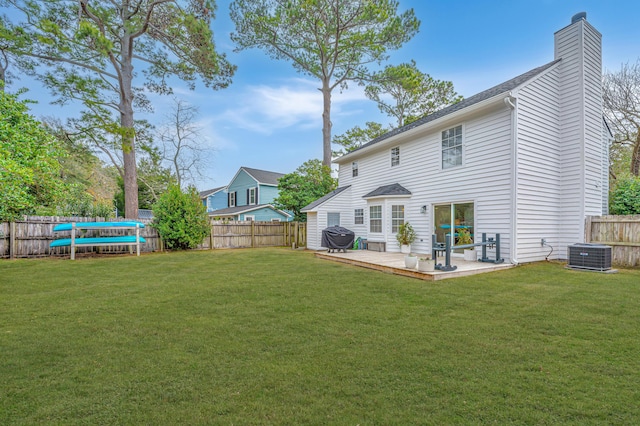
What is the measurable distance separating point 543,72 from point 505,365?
8.74m

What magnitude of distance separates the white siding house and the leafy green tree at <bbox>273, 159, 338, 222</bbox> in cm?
780

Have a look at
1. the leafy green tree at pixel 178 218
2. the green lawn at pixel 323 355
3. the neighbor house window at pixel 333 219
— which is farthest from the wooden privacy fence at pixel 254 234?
the green lawn at pixel 323 355

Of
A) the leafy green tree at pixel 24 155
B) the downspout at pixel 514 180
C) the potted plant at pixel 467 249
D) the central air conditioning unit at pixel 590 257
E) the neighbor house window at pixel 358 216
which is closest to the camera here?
the central air conditioning unit at pixel 590 257

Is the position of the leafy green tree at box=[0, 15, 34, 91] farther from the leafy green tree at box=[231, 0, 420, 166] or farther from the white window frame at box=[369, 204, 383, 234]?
the white window frame at box=[369, 204, 383, 234]

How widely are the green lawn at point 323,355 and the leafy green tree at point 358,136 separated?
17.3 metres

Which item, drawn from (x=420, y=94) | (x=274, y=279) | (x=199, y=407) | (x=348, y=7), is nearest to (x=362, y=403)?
(x=199, y=407)

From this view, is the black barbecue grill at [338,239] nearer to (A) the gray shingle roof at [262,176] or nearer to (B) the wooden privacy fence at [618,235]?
(B) the wooden privacy fence at [618,235]

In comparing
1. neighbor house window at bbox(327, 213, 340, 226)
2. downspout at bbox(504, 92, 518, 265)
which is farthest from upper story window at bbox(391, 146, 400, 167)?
downspout at bbox(504, 92, 518, 265)

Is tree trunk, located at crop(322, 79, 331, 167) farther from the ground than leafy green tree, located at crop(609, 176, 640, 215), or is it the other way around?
tree trunk, located at crop(322, 79, 331, 167)

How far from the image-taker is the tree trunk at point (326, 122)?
17688 mm

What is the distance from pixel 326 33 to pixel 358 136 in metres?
7.26

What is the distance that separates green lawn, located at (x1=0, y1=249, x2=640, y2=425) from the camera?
6.45 feet

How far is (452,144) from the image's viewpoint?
8.94 m

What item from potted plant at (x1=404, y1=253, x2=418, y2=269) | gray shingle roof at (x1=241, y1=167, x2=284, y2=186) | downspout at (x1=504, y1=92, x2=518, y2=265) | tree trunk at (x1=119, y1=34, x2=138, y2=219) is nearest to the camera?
potted plant at (x1=404, y1=253, x2=418, y2=269)
